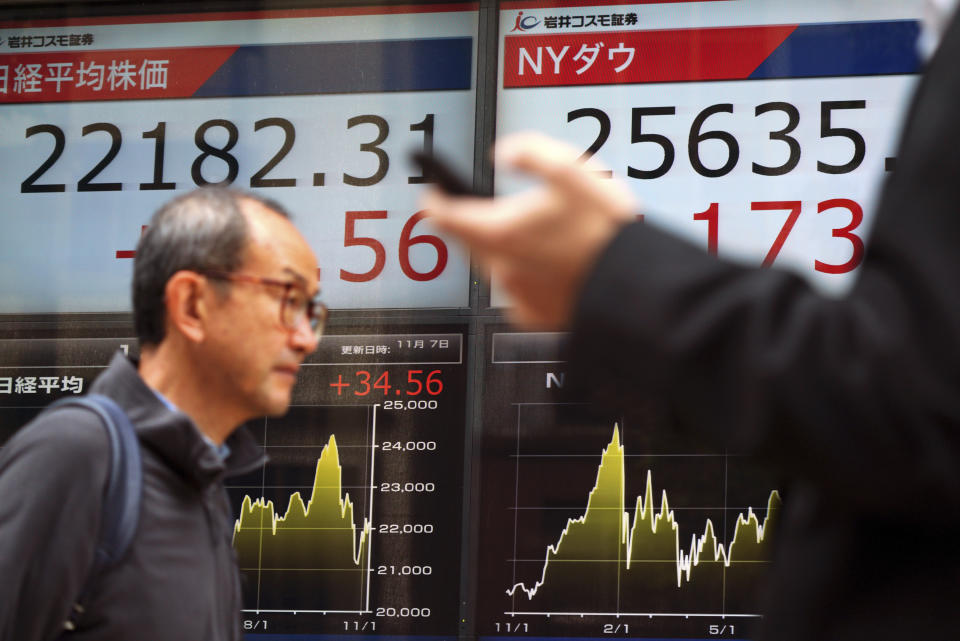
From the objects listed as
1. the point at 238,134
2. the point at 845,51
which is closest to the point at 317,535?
the point at 238,134

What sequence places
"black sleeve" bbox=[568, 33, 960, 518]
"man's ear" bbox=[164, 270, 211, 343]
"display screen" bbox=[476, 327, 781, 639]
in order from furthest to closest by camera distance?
"display screen" bbox=[476, 327, 781, 639], "man's ear" bbox=[164, 270, 211, 343], "black sleeve" bbox=[568, 33, 960, 518]

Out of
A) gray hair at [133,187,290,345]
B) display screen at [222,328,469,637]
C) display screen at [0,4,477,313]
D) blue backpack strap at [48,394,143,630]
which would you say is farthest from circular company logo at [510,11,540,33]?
blue backpack strap at [48,394,143,630]

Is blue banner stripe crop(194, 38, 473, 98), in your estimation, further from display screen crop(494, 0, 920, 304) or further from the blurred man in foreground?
the blurred man in foreground

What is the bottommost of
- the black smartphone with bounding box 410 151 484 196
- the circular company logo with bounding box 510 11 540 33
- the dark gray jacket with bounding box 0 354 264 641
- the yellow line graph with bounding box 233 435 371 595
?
the yellow line graph with bounding box 233 435 371 595

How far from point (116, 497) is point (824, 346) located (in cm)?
139

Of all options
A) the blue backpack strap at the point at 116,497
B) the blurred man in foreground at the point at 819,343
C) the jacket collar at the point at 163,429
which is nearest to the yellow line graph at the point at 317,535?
the jacket collar at the point at 163,429

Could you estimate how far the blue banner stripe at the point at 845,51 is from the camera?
15.5 ft

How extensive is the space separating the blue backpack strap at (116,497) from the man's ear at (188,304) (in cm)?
32

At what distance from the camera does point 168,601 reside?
6.24ft

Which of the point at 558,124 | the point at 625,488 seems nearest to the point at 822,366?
the point at 625,488

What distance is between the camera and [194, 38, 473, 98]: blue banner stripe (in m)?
5.04

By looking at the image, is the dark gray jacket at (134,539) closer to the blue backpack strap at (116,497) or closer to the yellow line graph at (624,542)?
the blue backpack strap at (116,497)

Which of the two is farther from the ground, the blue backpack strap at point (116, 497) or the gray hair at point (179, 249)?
the gray hair at point (179, 249)

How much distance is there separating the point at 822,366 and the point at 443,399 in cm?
412
